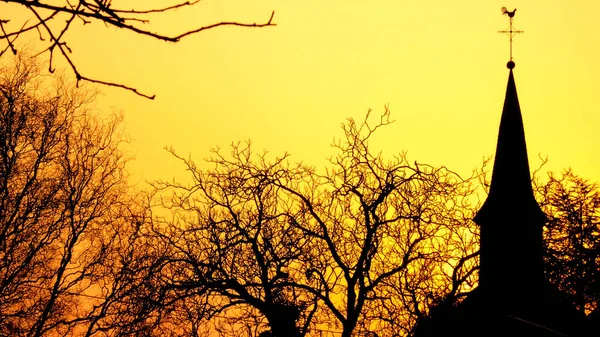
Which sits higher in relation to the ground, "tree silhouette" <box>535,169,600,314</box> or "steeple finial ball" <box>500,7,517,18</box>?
"steeple finial ball" <box>500,7,517,18</box>

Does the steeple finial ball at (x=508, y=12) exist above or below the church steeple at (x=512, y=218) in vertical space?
above

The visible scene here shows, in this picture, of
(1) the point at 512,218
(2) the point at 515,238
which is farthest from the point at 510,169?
(2) the point at 515,238

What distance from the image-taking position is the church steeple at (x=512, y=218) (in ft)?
127

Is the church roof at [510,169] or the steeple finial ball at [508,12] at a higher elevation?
the steeple finial ball at [508,12]

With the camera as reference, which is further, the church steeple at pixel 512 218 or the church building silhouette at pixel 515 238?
A: the church steeple at pixel 512 218

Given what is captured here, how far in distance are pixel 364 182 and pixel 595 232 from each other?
19943mm

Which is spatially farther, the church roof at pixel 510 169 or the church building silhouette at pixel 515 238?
the church roof at pixel 510 169

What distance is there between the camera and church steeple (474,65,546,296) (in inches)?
1523

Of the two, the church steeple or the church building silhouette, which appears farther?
the church steeple

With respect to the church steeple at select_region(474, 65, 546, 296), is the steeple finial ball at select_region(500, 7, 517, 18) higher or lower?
higher

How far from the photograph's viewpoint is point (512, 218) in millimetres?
39344

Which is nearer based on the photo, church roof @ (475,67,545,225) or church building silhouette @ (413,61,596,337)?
church building silhouette @ (413,61,596,337)

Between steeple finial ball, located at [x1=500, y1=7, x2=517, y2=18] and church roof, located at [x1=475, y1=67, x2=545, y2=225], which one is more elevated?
steeple finial ball, located at [x1=500, y1=7, x2=517, y2=18]

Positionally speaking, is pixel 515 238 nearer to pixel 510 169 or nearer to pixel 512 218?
pixel 512 218
